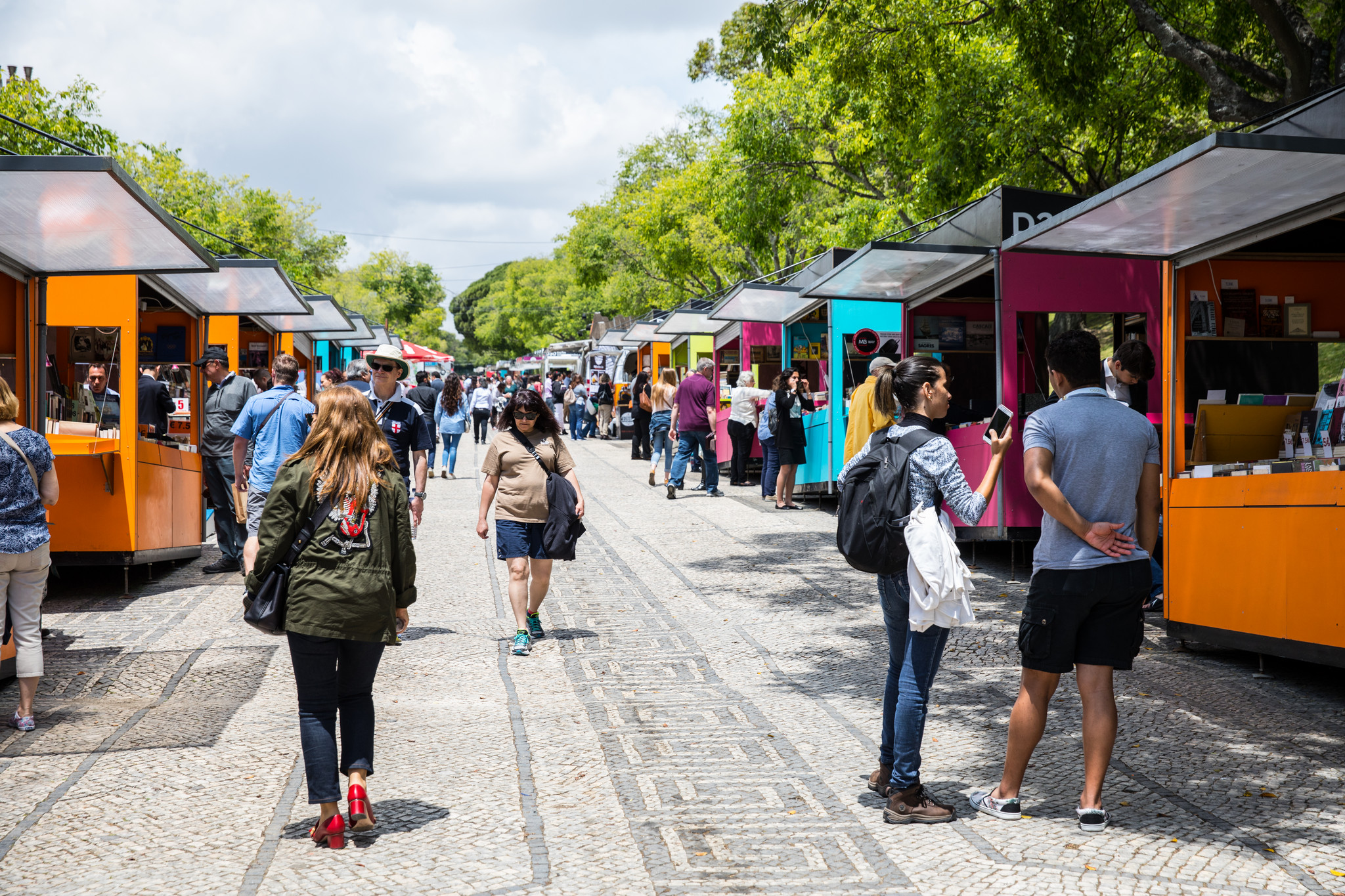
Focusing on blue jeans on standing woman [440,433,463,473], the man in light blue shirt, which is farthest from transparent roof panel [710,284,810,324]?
the man in light blue shirt

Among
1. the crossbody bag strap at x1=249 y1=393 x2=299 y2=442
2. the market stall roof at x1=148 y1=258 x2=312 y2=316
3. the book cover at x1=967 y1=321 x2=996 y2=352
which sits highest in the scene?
the market stall roof at x1=148 y1=258 x2=312 y2=316

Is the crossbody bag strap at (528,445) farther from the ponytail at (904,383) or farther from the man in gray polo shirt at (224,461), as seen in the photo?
the man in gray polo shirt at (224,461)

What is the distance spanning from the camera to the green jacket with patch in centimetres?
384

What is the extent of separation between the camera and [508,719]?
555 centimetres

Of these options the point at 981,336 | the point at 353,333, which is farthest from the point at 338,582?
the point at 353,333

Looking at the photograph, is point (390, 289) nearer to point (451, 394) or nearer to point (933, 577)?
point (451, 394)

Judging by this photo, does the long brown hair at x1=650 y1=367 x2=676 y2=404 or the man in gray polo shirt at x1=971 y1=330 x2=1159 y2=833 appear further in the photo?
the long brown hair at x1=650 y1=367 x2=676 y2=404

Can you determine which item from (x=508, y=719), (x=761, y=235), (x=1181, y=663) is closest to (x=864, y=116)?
(x=761, y=235)

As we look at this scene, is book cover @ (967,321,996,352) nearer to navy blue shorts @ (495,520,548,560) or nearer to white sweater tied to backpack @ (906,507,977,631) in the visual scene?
navy blue shorts @ (495,520,548,560)

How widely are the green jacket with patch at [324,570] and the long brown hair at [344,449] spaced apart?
2.0 inches

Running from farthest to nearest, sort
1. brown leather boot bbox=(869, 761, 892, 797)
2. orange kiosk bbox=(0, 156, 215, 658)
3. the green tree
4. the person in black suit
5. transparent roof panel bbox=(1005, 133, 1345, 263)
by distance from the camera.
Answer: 1. the green tree
2. the person in black suit
3. orange kiosk bbox=(0, 156, 215, 658)
4. transparent roof panel bbox=(1005, 133, 1345, 263)
5. brown leather boot bbox=(869, 761, 892, 797)

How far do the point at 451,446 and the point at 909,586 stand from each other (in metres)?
14.7

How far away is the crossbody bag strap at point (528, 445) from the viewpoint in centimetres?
695

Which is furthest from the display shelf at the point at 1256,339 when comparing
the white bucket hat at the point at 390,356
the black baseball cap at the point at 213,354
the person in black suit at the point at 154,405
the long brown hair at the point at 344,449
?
the black baseball cap at the point at 213,354
